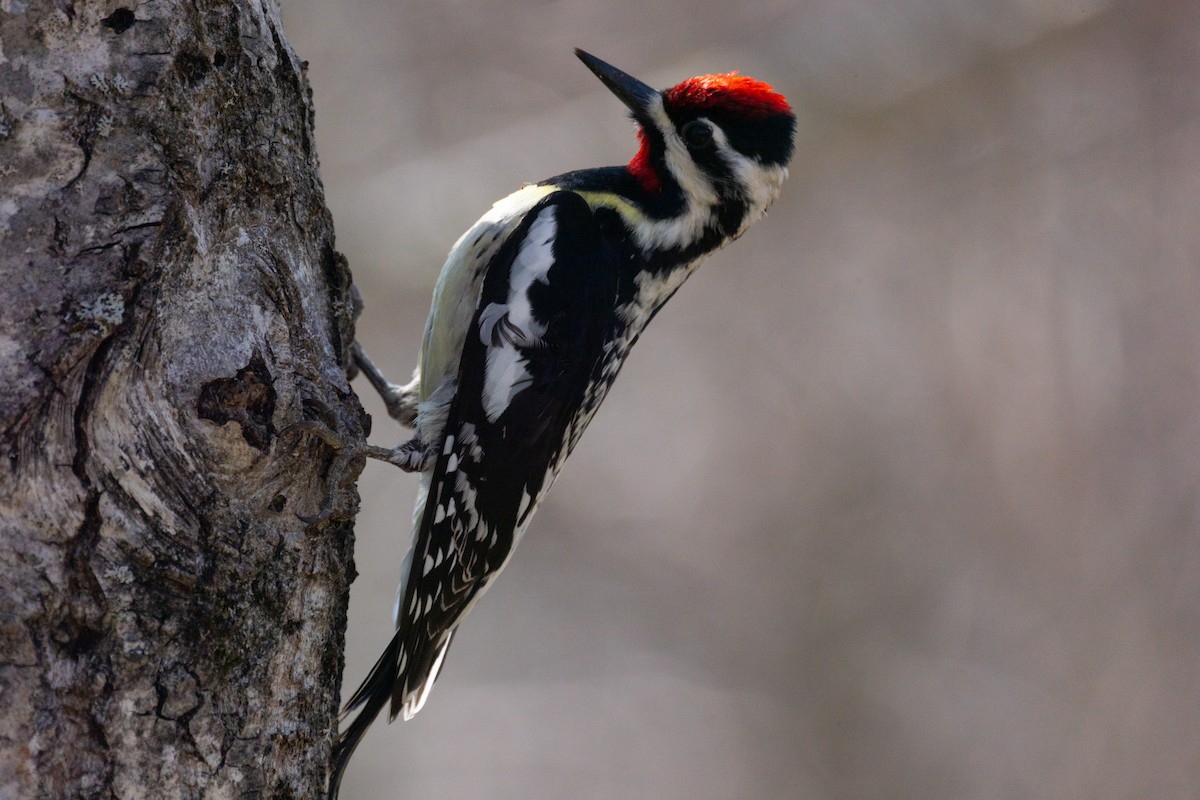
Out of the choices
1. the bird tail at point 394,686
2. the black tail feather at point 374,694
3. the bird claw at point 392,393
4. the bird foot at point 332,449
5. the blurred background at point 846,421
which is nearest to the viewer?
the bird foot at point 332,449

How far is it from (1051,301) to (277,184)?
4949 millimetres

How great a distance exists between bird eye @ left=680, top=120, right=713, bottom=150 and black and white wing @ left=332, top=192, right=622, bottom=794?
15.1 inches

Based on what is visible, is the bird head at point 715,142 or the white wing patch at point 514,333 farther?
the bird head at point 715,142

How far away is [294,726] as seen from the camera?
191 centimetres

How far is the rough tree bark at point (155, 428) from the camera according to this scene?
5.29 feet

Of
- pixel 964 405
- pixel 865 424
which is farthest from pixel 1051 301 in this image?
pixel 865 424

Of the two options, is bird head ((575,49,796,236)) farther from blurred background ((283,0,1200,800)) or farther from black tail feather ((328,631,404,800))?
blurred background ((283,0,1200,800))

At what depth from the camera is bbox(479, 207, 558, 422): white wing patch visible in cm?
258

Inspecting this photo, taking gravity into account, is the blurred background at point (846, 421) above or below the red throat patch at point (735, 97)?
A: above

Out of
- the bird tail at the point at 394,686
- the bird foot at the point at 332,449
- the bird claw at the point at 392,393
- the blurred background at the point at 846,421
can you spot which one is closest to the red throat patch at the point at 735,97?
the bird claw at the point at 392,393

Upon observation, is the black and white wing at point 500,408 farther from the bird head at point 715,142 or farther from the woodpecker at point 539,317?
the bird head at point 715,142

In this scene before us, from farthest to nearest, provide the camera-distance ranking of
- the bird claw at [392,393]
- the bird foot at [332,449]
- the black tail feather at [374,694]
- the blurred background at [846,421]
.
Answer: the blurred background at [846,421] < the bird claw at [392,393] < the black tail feather at [374,694] < the bird foot at [332,449]

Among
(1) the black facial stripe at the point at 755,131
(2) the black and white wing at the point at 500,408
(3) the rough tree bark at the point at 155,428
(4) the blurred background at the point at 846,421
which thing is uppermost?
(4) the blurred background at the point at 846,421

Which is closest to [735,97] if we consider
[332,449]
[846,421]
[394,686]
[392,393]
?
[392,393]
